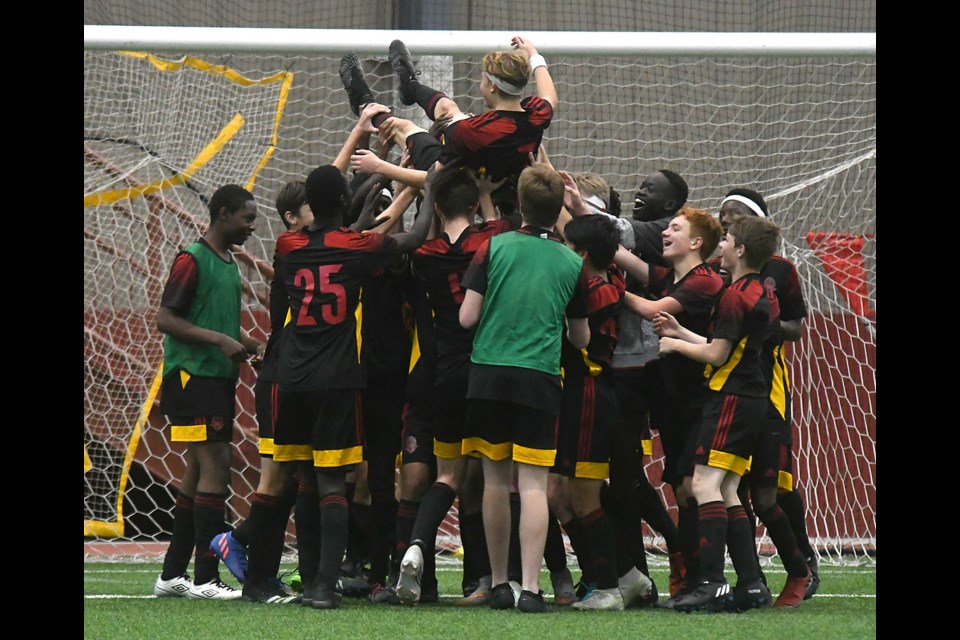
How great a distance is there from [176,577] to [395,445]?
3.62ft

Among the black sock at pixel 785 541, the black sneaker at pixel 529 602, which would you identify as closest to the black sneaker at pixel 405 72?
the black sneaker at pixel 529 602

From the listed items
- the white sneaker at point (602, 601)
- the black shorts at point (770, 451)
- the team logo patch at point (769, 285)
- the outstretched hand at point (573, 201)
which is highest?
the outstretched hand at point (573, 201)

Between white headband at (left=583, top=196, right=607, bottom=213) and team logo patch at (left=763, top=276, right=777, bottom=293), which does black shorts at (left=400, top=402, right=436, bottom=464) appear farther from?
team logo patch at (left=763, top=276, right=777, bottom=293)

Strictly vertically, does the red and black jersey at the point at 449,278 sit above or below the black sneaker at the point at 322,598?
above

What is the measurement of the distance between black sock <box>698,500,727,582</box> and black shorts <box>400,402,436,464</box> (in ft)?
3.74

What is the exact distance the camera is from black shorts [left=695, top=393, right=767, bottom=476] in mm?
5035

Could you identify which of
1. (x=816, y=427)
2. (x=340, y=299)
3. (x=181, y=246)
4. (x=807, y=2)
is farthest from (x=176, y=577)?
(x=807, y=2)

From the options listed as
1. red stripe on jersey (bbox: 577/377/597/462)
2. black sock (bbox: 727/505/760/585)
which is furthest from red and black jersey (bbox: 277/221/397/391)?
black sock (bbox: 727/505/760/585)

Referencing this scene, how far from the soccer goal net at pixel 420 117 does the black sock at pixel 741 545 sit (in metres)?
2.72

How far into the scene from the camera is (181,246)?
8.18 metres

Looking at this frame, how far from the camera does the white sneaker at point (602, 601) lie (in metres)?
5.07

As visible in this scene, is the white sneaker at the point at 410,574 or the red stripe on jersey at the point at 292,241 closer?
the white sneaker at the point at 410,574

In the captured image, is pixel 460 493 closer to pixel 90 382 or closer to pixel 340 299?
pixel 340 299

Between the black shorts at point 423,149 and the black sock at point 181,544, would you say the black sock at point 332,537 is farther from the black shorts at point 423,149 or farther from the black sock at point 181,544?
the black shorts at point 423,149
